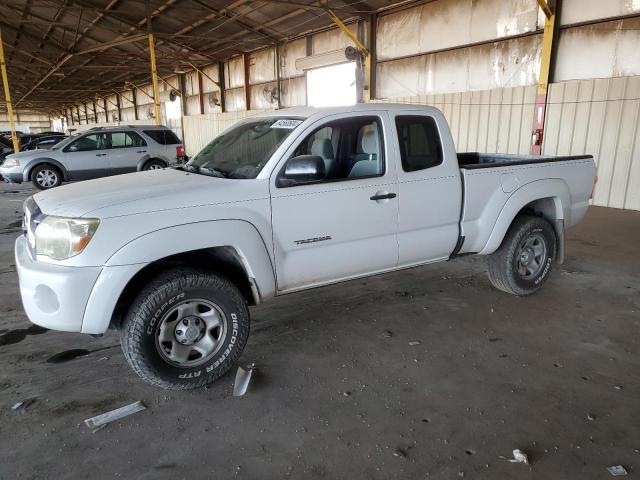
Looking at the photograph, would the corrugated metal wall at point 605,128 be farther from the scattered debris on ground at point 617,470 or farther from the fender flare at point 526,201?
the scattered debris on ground at point 617,470

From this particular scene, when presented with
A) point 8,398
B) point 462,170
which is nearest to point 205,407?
point 8,398

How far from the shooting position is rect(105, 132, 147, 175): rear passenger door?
490 inches

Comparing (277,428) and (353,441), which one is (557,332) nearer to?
(353,441)

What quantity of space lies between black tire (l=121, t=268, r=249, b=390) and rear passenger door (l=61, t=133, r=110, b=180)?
10954mm

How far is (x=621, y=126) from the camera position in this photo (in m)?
8.66

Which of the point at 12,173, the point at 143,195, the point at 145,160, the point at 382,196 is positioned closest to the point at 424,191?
the point at 382,196

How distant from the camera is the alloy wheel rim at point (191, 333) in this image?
2.91 metres

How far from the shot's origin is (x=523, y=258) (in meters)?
4.55

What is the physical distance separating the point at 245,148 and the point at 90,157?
10559 millimetres

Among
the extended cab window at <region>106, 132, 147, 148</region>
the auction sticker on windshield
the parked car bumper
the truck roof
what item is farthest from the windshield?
the parked car bumper

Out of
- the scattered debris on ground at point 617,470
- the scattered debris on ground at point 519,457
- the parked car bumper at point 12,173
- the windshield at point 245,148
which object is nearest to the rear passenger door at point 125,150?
the parked car bumper at point 12,173

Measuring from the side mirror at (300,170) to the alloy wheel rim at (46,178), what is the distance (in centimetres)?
1148

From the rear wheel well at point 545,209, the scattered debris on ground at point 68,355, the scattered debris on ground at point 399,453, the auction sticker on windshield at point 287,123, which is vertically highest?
the auction sticker on windshield at point 287,123

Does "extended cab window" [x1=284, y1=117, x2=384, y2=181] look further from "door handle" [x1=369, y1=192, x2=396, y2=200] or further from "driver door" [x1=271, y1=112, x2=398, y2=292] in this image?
"door handle" [x1=369, y1=192, x2=396, y2=200]
